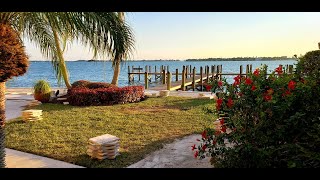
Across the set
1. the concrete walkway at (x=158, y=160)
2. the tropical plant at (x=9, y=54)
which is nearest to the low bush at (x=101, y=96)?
the concrete walkway at (x=158, y=160)

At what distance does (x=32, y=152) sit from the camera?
6.25m

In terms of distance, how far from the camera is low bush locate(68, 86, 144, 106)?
13.0 m

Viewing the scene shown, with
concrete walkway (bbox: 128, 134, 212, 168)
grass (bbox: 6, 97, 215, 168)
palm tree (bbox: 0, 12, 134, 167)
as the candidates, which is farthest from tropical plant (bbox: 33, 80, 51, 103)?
palm tree (bbox: 0, 12, 134, 167)

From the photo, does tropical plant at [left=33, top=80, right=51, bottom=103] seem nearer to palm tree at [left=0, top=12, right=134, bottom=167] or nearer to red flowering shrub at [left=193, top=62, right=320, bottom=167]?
palm tree at [left=0, top=12, right=134, bottom=167]

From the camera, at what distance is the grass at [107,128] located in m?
6.25

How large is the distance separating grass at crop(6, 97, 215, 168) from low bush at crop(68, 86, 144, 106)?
0.54 meters

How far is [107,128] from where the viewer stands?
8.62m

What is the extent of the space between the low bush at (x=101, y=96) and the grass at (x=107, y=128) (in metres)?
0.54

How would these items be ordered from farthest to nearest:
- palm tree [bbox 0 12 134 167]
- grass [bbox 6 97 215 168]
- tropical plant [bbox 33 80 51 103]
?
1. tropical plant [bbox 33 80 51 103]
2. grass [bbox 6 97 215 168]
3. palm tree [bbox 0 12 134 167]

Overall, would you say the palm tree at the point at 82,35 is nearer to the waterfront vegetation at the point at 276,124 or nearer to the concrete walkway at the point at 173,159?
the waterfront vegetation at the point at 276,124

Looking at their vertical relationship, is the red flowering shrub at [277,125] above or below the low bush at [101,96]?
above

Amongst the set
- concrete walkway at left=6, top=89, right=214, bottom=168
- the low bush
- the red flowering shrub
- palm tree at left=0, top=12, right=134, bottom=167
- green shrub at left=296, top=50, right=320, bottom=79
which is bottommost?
concrete walkway at left=6, top=89, right=214, bottom=168

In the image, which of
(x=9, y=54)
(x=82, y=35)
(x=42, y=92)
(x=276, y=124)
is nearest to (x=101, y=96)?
(x=42, y=92)
